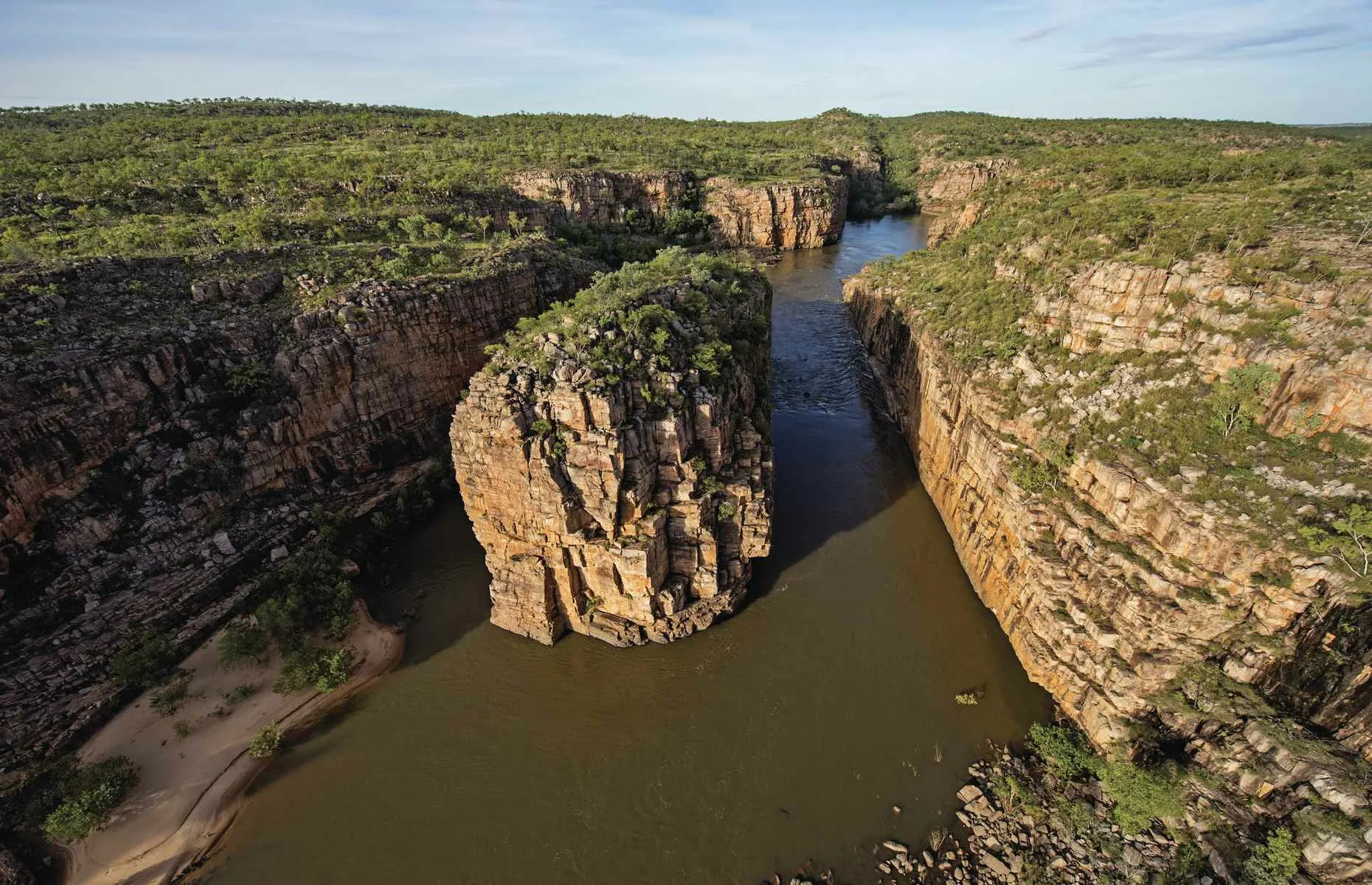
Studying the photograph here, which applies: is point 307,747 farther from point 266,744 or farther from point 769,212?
point 769,212

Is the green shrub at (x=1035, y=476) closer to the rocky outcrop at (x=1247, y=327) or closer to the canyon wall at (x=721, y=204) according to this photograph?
the rocky outcrop at (x=1247, y=327)

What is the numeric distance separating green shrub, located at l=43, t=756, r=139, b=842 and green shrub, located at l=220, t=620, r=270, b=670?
13.1 ft

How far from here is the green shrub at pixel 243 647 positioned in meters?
22.0

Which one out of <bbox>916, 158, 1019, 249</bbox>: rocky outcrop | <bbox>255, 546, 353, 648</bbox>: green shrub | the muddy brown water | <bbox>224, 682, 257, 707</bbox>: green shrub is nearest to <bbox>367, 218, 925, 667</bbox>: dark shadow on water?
the muddy brown water

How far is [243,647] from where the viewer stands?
72.6ft

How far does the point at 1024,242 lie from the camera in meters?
32.8

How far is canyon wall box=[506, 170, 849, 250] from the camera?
231ft

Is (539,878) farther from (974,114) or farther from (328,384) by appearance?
(974,114)

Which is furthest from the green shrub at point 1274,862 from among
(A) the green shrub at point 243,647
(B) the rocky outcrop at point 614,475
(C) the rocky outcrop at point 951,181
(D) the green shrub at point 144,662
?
(C) the rocky outcrop at point 951,181

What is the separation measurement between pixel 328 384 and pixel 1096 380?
3615cm

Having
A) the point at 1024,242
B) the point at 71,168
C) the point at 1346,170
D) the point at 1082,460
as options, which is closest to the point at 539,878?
the point at 1082,460

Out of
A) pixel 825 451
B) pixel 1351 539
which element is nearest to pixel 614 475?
pixel 825 451

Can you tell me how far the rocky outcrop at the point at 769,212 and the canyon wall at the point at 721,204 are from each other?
0.11 meters

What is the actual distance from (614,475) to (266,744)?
51.8 ft
